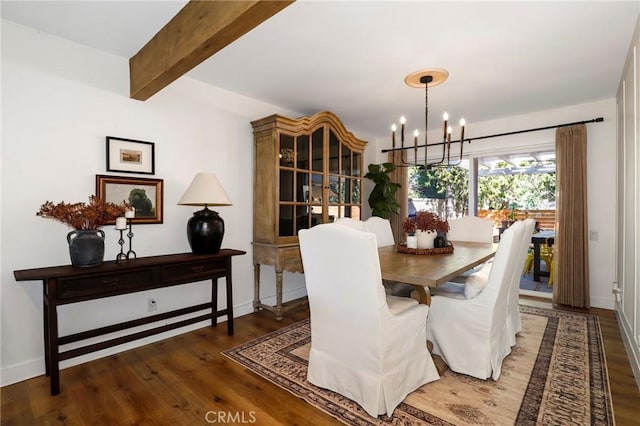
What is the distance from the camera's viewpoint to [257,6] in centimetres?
148

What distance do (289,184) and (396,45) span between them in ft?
5.43

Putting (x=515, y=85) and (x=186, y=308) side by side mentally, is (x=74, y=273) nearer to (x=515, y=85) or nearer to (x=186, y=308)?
(x=186, y=308)

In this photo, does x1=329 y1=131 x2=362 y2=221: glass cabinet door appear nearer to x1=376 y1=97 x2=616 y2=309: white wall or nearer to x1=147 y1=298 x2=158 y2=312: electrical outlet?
→ x1=147 y1=298 x2=158 y2=312: electrical outlet

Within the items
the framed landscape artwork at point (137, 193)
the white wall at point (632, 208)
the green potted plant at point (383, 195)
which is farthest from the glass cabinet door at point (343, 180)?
the white wall at point (632, 208)

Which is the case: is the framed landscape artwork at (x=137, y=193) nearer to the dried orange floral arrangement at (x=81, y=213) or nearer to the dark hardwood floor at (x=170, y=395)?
the dried orange floral arrangement at (x=81, y=213)

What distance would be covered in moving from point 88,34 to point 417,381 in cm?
316

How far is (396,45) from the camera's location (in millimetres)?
2396

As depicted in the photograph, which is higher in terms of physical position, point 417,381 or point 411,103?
point 411,103

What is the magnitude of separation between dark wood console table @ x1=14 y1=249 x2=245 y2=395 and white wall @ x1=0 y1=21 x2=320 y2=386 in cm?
16

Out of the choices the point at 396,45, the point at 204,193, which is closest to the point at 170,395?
the point at 204,193

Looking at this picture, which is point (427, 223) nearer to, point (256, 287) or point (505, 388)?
point (505, 388)

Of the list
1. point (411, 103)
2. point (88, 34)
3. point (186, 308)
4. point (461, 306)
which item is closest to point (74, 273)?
point (186, 308)

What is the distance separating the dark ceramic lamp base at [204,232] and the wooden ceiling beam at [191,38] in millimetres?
1043

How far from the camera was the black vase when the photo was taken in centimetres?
213
